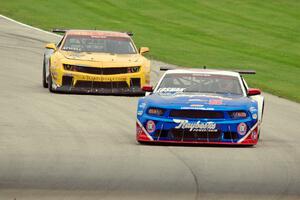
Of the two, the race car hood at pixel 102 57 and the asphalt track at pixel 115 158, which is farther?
the race car hood at pixel 102 57

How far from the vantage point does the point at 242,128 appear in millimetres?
17188

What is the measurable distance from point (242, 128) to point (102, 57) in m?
8.16

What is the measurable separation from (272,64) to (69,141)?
17339 millimetres

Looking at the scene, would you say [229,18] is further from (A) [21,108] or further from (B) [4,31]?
(A) [21,108]

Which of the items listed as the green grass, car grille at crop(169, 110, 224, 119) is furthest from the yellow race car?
car grille at crop(169, 110, 224, 119)

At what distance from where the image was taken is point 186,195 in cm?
1277

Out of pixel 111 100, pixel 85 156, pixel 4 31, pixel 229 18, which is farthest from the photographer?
pixel 229 18

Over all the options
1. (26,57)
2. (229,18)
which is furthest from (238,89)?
(229,18)

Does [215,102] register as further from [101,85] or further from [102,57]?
[102,57]

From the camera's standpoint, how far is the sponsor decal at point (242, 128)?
17.2 m

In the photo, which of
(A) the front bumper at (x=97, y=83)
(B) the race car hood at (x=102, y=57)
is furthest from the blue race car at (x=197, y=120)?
(B) the race car hood at (x=102, y=57)

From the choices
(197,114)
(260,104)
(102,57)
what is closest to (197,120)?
(197,114)

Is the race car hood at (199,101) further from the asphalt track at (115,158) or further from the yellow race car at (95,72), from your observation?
the yellow race car at (95,72)

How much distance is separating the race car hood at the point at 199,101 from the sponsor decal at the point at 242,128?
0.82ft
